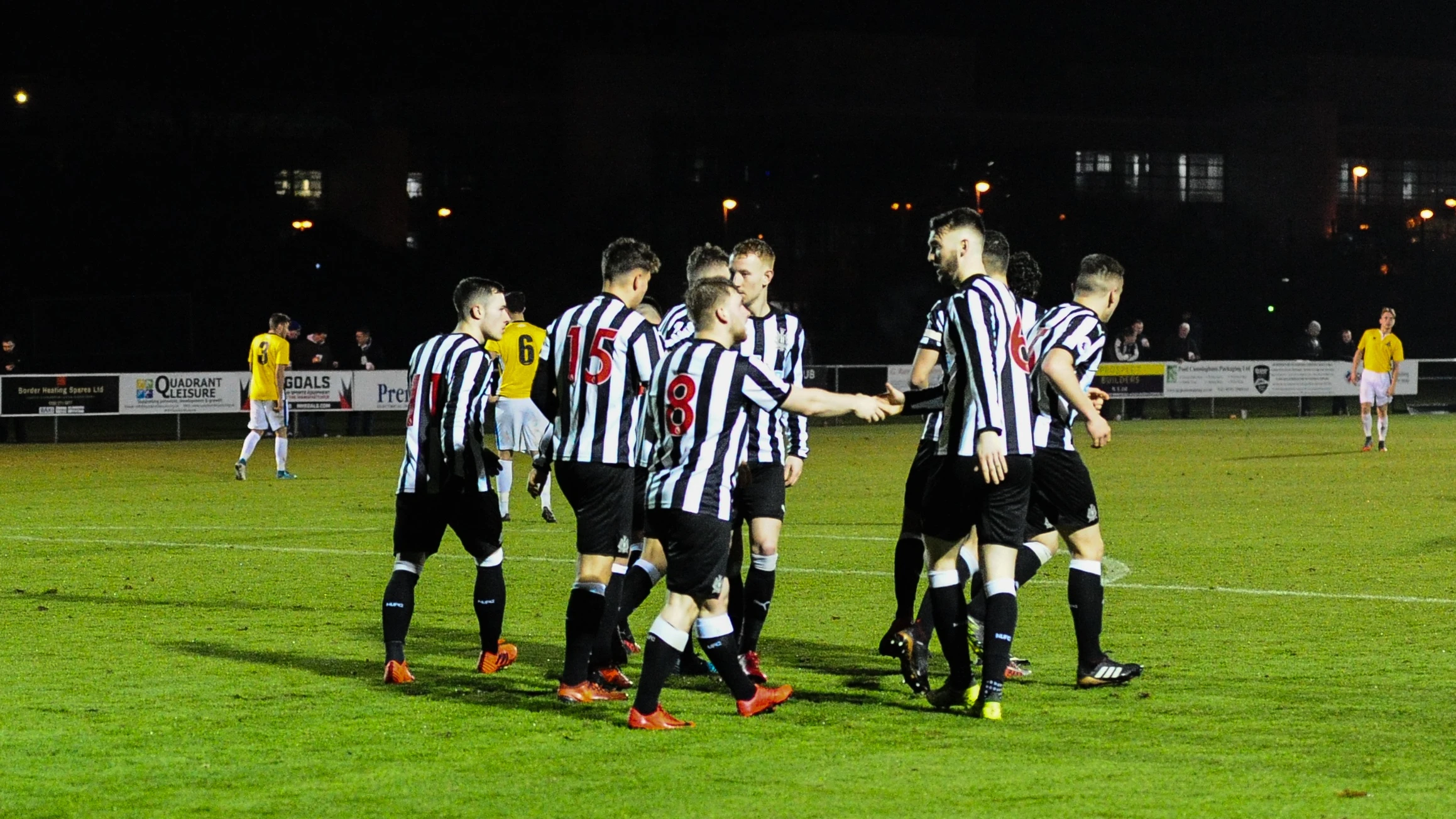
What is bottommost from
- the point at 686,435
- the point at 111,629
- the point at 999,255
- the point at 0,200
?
the point at 111,629

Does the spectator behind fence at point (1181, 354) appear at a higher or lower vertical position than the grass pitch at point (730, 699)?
higher

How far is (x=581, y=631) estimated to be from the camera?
25.2 feet

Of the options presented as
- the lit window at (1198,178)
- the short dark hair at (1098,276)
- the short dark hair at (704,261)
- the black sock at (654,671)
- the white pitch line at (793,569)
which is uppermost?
the lit window at (1198,178)

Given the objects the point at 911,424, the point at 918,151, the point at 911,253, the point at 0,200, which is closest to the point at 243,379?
the point at 911,424

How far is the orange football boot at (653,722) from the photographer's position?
695 cm

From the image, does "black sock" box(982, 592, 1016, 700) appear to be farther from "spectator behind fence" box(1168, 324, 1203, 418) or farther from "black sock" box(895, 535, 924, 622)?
"spectator behind fence" box(1168, 324, 1203, 418)

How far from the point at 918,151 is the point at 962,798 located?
66790 mm

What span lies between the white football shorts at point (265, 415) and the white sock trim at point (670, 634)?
1651 cm

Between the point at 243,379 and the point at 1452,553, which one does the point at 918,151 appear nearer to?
the point at 243,379

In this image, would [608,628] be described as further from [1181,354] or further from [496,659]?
[1181,354]

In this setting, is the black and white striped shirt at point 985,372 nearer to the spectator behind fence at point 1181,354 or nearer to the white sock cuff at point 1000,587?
the white sock cuff at point 1000,587

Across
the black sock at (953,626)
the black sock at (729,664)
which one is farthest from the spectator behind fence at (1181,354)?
the black sock at (729,664)

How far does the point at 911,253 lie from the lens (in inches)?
2648

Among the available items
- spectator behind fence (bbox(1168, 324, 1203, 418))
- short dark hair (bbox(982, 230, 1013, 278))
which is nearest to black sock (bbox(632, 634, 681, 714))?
short dark hair (bbox(982, 230, 1013, 278))
